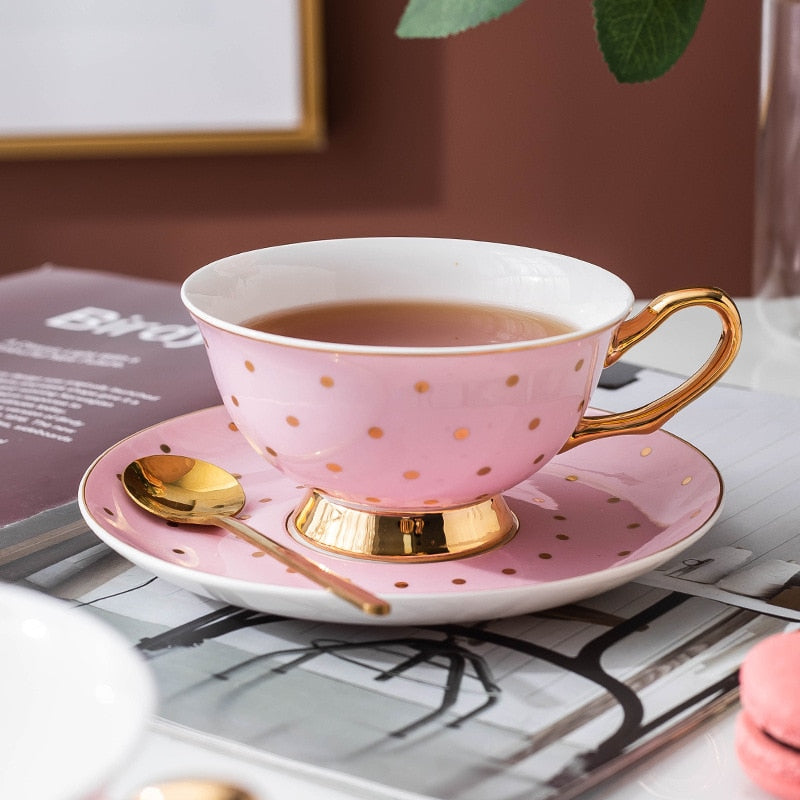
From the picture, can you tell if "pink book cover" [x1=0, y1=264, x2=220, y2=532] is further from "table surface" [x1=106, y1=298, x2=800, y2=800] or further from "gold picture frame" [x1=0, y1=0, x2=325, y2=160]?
"gold picture frame" [x1=0, y1=0, x2=325, y2=160]

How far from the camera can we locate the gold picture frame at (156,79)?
1.12 meters

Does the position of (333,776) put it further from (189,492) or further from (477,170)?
(477,170)

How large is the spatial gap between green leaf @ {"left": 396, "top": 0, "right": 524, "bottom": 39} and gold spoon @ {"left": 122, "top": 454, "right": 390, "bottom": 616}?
6.8 inches

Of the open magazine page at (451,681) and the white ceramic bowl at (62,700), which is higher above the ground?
the white ceramic bowl at (62,700)

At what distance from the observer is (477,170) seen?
46.6 inches

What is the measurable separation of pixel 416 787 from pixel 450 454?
12 centimetres

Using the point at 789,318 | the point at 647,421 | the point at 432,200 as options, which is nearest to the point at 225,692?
the point at 647,421

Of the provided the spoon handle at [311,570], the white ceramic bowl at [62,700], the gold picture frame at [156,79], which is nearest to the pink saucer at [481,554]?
the spoon handle at [311,570]

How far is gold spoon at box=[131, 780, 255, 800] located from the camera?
0.25m

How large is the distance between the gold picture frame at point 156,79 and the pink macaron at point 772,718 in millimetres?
935

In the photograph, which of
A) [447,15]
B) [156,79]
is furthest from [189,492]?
[156,79]

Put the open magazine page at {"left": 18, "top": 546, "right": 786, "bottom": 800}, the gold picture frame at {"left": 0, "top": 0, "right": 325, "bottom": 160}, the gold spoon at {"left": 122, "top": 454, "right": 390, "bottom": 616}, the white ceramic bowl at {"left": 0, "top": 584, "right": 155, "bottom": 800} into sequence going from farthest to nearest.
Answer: the gold picture frame at {"left": 0, "top": 0, "right": 325, "bottom": 160} → the gold spoon at {"left": 122, "top": 454, "right": 390, "bottom": 616} → the open magazine page at {"left": 18, "top": 546, "right": 786, "bottom": 800} → the white ceramic bowl at {"left": 0, "top": 584, "right": 155, "bottom": 800}

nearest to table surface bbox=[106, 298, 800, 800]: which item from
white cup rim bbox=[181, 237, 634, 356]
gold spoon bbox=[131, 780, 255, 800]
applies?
gold spoon bbox=[131, 780, 255, 800]

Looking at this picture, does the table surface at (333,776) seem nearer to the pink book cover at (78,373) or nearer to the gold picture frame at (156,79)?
the pink book cover at (78,373)
